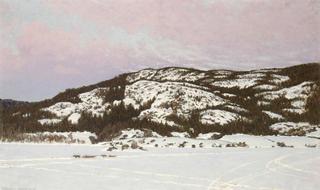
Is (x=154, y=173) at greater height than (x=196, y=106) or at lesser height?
lesser

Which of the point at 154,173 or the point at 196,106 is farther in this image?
the point at 196,106

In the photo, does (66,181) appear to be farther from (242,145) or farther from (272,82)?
(272,82)

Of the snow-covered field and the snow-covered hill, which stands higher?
the snow-covered hill

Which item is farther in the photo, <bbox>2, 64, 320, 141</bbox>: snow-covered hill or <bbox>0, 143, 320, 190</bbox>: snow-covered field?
<bbox>2, 64, 320, 141</bbox>: snow-covered hill

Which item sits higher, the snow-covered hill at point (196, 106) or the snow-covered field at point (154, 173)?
the snow-covered hill at point (196, 106)

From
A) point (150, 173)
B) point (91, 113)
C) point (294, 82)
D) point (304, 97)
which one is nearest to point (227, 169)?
point (150, 173)
